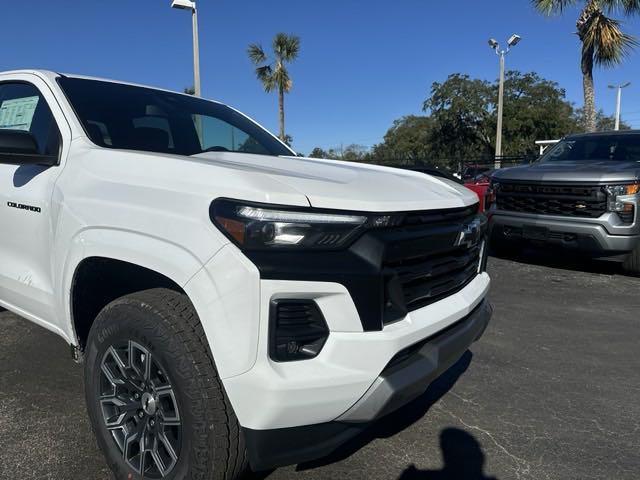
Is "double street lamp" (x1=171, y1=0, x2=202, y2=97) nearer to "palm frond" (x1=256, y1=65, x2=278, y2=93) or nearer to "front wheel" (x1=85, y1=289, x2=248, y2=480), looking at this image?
"front wheel" (x1=85, y1=289, x2=248, y2=480)

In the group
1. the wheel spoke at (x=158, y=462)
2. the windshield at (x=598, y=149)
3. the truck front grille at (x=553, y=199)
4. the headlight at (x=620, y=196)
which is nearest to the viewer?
the wheel spoke at (x=158, y=462)

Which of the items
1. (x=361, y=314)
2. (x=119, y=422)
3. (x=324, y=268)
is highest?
(x=324, y=268)

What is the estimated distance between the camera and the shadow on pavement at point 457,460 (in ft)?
7.91

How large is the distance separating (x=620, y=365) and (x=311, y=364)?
3008mm

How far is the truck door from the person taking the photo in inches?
102

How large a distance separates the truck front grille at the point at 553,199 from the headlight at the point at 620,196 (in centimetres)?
6

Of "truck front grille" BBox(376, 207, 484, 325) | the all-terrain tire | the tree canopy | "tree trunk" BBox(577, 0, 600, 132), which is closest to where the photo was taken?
"truck front grille" BBox(376, 207, 484, 325)

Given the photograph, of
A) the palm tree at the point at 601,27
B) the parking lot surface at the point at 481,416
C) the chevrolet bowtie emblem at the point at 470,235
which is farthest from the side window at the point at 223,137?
the palm tree at the point at 601,27

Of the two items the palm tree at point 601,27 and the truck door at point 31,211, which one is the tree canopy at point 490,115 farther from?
the truck door at point 31,211

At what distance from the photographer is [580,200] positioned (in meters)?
6.20

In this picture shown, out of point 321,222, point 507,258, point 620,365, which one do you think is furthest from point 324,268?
point 507,258

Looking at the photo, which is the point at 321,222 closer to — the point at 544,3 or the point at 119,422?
the point at 119,422

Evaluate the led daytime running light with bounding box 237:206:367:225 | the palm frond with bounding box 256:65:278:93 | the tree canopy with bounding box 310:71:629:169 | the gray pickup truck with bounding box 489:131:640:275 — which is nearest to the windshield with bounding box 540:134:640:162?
the gray pickup truck with bounding box 489:131:640:275

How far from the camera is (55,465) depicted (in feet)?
8.12
